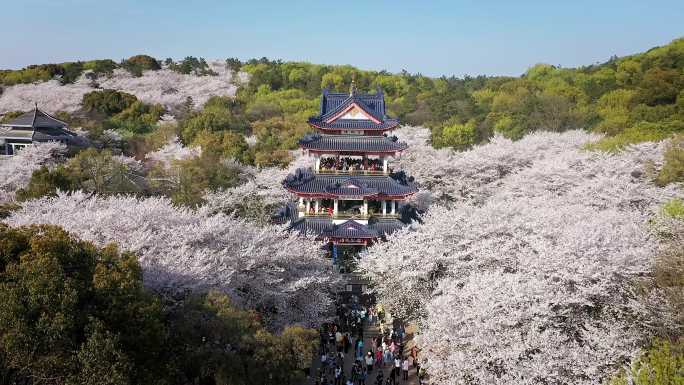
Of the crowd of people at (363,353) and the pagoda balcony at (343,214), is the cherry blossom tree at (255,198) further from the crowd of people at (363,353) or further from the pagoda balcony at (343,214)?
the crowd of people at (363,353)

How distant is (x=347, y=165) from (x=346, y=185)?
1940 mm

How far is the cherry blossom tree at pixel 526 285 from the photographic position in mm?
15418

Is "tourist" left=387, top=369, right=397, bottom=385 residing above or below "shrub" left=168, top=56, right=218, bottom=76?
below

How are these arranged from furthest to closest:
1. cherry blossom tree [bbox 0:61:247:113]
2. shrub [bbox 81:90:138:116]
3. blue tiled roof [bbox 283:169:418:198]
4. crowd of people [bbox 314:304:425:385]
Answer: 1. cherry blossom tree [bbox 0:61:247:113]
2. shrub [bbox 81:90:138:116]
3. blue tiled roof [bbox 283:169:418:198]
4. crowd of people [bbox 314:304:425:385]

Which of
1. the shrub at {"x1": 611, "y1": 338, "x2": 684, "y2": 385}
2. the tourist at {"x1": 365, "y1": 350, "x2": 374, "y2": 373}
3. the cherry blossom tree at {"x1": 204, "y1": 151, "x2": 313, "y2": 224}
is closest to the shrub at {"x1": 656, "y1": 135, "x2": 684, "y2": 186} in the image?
the shrub at {"x1": 611, "y1": 338, "x2": 684, "y2": 385}

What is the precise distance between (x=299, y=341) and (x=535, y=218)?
38.7ft

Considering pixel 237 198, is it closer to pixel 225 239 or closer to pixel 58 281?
pixel 225 239

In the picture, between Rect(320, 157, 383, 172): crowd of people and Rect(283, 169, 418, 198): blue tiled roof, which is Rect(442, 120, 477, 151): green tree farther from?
Rect(283, 169, 418, 198): blue tiled roof

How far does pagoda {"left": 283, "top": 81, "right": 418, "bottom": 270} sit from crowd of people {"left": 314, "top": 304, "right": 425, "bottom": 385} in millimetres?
4436

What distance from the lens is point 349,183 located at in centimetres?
2823

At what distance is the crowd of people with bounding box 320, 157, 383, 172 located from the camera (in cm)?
2948

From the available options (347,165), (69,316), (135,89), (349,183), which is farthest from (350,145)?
(135,89)

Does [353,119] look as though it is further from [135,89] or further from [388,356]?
[135,89]

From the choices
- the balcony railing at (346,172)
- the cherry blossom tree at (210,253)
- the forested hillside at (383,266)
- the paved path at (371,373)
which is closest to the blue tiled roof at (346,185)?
the balcony railing at (346,172)
